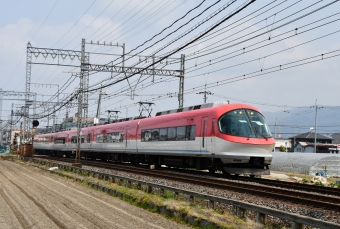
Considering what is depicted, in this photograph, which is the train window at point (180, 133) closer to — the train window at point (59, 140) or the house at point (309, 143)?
the train window at point (59, 140)

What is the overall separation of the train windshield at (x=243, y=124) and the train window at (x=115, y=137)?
48.9ft

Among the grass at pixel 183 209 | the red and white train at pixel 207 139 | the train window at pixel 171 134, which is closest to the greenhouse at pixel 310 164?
the red and white train at pixel 207 139

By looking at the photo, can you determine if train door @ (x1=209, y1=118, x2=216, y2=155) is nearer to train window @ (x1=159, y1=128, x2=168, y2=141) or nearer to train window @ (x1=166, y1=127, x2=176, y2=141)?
train window @ (x1=166, y1=127, x2=176, y2=141)

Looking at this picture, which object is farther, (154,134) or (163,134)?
(154,134)

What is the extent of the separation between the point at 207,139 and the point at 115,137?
16.0 meters

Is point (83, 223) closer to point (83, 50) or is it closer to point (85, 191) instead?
point (85, 191)

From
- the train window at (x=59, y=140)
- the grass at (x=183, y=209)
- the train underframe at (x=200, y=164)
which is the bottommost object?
the grass at (x=183, y=209)

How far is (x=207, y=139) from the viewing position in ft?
76.5

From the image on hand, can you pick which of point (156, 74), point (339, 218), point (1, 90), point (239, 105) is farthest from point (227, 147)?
point (1, 90)

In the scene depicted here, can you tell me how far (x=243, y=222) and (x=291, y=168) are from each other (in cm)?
3112

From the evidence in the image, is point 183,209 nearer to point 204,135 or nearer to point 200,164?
point 204,135

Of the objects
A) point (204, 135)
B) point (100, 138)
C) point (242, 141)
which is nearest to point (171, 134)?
point (204, 135)

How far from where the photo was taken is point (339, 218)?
10.9m

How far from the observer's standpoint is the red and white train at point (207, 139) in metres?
22.4
